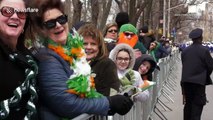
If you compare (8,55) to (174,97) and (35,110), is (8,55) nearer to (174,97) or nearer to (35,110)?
(35,110)

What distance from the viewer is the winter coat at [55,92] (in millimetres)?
2543

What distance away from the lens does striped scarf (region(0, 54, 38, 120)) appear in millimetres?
2237

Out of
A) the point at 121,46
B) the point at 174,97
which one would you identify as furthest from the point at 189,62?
the point at 174,97


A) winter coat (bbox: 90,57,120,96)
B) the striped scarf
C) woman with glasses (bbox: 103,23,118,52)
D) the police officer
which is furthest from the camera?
the police officer

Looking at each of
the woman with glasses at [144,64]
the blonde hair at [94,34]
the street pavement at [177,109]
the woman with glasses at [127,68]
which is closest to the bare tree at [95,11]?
the street pavement at [177,109]

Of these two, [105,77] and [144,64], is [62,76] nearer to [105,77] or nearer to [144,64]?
[105,77]

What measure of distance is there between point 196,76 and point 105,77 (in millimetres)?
4790

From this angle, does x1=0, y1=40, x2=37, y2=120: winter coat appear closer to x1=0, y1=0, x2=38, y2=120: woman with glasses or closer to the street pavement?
x1=0, y1=0, x2=38, y2=120: woman with glasses

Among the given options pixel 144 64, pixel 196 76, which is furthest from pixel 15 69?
pixel 196 76

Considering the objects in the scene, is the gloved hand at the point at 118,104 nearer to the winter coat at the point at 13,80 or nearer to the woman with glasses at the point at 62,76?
the woman with glasses at the point at 62,76

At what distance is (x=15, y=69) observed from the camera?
2.35 metres

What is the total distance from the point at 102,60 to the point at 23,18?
130 centimetres

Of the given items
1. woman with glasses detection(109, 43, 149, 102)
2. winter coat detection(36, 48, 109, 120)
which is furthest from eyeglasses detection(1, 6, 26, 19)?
woman with glasses detection(109, 43, 149, 102)

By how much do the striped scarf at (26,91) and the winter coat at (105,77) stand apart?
1148 mm
